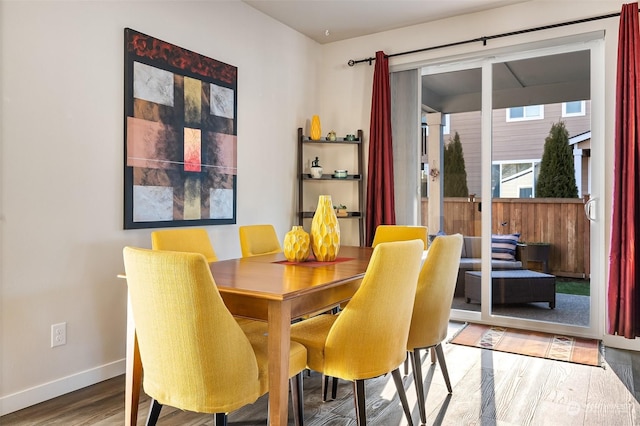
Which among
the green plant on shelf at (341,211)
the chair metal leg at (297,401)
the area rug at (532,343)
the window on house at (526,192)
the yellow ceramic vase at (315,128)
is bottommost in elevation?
the area rug at (532,343)

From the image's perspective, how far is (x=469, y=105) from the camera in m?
4.21

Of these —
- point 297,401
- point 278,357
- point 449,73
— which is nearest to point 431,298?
point 297,401

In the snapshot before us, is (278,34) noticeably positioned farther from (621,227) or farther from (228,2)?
(621,227)

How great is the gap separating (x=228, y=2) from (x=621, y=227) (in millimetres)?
3317

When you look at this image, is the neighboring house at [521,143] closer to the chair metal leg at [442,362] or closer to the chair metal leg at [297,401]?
the chair metal leg at [442,362]

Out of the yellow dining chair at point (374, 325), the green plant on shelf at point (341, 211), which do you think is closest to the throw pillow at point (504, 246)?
the green plant on shelf at point (341, 211)

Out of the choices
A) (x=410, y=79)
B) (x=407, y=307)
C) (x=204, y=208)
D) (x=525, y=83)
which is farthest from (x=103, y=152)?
(x=525, y=83)

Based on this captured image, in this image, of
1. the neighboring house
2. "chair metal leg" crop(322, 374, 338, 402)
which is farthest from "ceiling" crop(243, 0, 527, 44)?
"chair metal leg" crop(322, 374, 338, 402)

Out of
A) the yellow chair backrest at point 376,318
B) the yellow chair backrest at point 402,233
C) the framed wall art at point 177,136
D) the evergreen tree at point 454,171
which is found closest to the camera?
the yellow chair backrest at point 376,318

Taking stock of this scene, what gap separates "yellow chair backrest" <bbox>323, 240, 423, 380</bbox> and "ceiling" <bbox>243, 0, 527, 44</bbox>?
2.64 metres

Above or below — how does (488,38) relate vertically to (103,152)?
above

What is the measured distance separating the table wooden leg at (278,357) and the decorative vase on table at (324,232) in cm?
82

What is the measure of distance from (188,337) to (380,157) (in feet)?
10.2

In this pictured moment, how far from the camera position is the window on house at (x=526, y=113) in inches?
155
